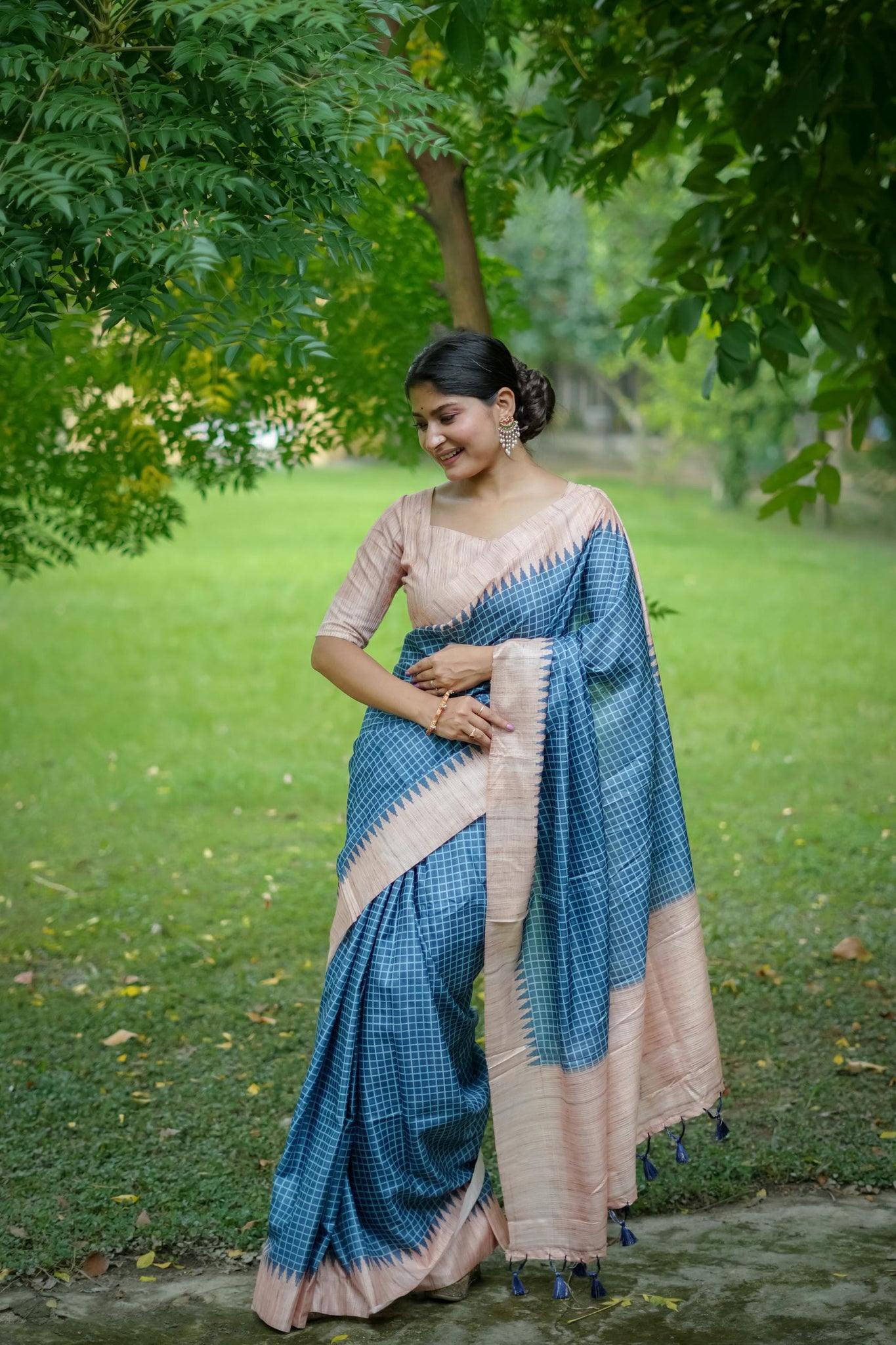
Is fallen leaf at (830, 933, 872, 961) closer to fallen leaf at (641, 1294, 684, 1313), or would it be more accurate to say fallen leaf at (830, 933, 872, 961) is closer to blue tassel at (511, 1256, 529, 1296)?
fallen leaf at (641, 1294, 684, 1313)

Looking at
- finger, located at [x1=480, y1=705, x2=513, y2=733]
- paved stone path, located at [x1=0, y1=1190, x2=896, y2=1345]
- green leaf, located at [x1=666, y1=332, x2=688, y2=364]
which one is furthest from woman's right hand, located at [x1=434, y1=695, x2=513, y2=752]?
green leaf, located at [x1=666, y1=332, x2=688, y2=364]

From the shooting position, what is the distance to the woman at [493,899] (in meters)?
2.91

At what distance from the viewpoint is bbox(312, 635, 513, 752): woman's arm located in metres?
2.93

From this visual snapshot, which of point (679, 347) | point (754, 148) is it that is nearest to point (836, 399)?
point (679, 347)


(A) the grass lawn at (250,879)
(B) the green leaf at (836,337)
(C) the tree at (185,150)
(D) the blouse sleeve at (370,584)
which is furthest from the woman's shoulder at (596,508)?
(A) the grass lawn at (250,879)

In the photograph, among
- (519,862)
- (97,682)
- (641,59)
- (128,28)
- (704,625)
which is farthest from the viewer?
(704,625)

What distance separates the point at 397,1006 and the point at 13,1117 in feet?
5.79

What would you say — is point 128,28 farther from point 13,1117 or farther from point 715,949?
point 715,949

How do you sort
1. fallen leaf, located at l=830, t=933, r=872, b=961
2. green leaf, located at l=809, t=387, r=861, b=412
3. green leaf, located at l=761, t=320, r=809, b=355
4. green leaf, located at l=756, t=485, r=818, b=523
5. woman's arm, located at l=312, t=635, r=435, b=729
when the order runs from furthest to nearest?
fallen leaf, located at l=830, t=933, r=872, b=961 → green leaf, located at l=756, t=485, r=818, b=523 → green leaf, located at l=809, t=387, r=861, b=412 → green leaf, located at l=761, t=320, r=809, b=355 → woman's arm, located at l=312, t=635, r=435, b=729

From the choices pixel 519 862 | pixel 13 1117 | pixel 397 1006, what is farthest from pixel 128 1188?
pixel 519 862

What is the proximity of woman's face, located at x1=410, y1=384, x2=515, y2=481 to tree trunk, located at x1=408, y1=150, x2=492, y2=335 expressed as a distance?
1.40m

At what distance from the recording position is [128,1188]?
3.65m

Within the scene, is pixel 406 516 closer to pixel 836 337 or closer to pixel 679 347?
pixel 836 337

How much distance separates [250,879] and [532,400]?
426 centimetres
